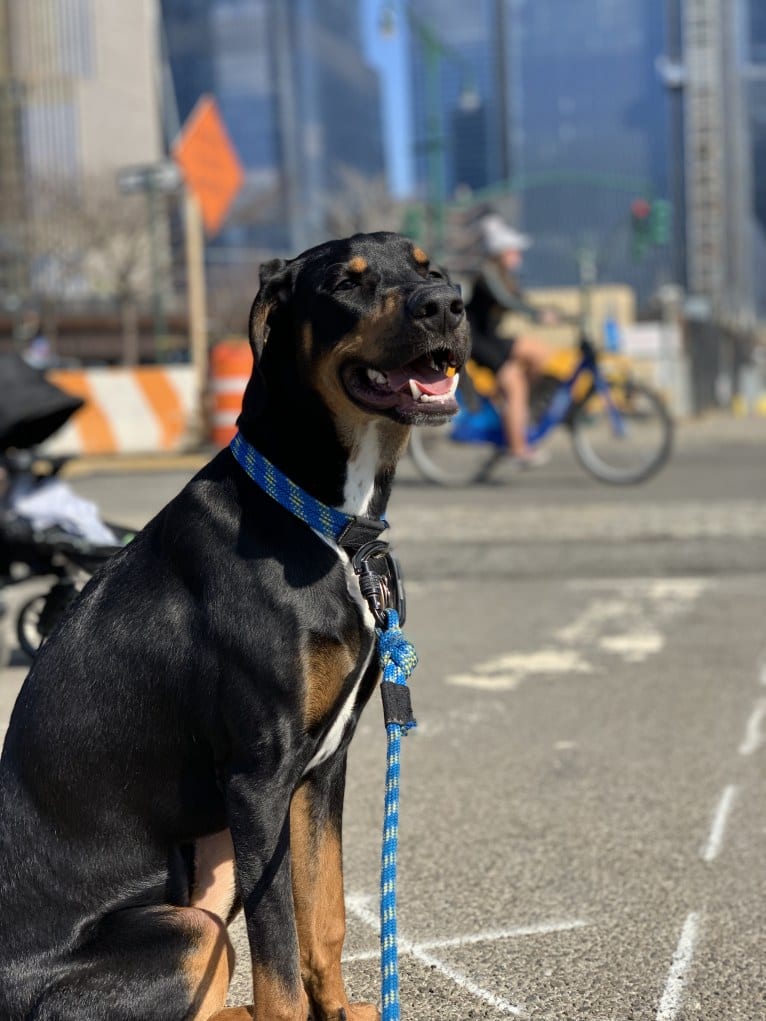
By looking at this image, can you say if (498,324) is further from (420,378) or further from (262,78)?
(262,78)

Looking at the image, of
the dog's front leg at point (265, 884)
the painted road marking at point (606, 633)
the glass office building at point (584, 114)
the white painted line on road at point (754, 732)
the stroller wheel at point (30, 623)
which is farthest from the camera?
the glass office building at point (584, 114)

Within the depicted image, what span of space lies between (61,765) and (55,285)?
179 ft

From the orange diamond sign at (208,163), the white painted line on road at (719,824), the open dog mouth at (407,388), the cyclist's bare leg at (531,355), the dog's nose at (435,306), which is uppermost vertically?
the orange diamond sign at (208,163)

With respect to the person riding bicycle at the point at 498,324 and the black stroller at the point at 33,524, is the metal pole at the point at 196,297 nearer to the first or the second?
the person riding bicycle at the point at 498,324

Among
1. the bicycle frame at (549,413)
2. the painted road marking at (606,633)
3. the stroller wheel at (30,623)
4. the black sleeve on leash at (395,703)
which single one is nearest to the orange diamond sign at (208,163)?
the bicycle frame at (549,413)

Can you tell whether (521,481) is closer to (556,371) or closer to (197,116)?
(556,371)

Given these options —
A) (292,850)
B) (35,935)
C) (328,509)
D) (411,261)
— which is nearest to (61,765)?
(35,935)

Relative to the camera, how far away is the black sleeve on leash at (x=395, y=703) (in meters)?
2.44

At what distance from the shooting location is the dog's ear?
8.43 ft

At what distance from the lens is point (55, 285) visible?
54531mm

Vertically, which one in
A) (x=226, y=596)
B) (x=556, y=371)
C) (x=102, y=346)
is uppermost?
(x=226, y=596)

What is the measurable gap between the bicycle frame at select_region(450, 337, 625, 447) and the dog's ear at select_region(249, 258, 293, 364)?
7.99 metres

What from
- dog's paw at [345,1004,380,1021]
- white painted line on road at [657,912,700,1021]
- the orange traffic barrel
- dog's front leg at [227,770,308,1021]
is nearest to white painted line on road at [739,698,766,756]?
white painted line on road at [657,912,700,1021]

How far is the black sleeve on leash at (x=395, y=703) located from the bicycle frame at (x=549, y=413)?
826cm
